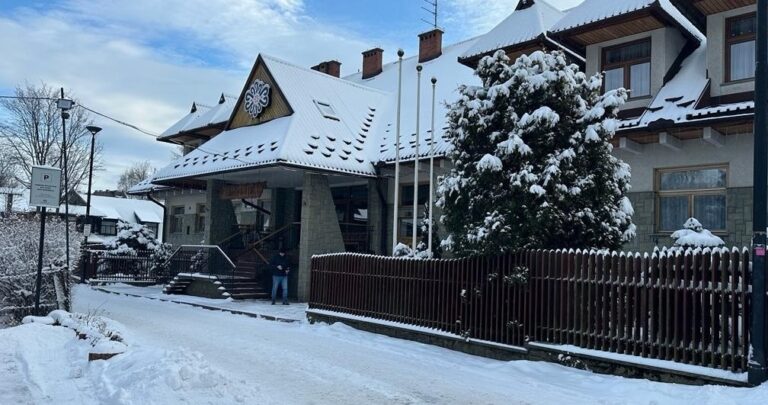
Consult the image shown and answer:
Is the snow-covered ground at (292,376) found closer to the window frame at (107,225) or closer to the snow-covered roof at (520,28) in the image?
the snow-covered roof at (520,28)

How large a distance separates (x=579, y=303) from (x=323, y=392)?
395 cm

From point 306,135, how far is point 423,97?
192 inches

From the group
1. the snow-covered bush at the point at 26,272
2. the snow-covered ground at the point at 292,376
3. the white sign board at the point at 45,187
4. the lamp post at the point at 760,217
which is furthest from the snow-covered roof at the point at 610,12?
the snow-covered bush at the point at 26,272

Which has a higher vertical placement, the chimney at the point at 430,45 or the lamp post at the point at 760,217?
the chimney at the point at 430,45

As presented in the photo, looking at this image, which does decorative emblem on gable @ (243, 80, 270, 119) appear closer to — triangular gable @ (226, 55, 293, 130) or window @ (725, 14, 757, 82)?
triangular gable @ (226, 55, 293, 130)

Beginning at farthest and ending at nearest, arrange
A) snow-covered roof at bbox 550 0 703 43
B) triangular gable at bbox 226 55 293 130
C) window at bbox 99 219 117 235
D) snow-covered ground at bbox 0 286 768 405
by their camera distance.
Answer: window at bbox 99 219 117 235
triangular gable at bbox 226 55 293 130
snow-covered roof at bbox 550 0 703 43
snow-covered ground at bbox 0 286 768 405

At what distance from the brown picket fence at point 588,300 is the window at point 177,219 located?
2121 cm

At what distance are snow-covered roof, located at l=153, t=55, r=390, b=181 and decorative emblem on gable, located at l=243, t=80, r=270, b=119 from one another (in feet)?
1.92

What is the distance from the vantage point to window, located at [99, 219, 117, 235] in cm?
5609

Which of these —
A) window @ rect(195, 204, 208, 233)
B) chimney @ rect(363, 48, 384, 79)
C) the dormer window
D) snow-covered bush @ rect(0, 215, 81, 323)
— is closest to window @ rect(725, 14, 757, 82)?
the dormer window

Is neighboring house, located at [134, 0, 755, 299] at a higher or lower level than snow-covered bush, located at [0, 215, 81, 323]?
higher

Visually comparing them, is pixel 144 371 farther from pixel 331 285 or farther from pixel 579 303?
pixel 331 285

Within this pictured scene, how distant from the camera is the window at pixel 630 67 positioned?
1418 cm

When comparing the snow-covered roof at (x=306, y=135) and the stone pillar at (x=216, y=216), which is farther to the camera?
the stone pillar at (x=216, y=216)
